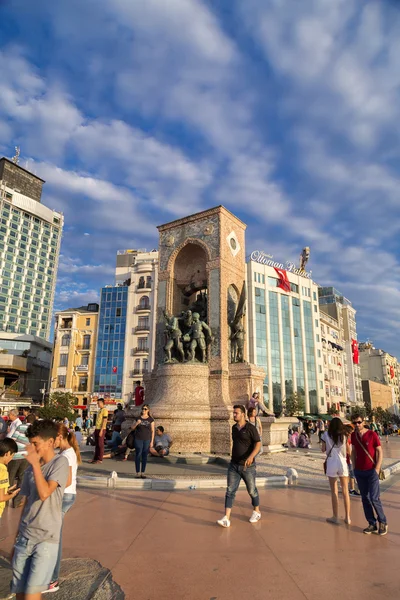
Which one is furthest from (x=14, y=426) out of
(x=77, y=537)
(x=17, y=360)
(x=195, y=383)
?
(x=17, y=360)

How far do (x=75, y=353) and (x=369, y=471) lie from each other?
5509 centimetres

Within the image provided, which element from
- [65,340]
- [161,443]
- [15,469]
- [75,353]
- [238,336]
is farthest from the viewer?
[65,340]

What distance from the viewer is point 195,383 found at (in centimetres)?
1502

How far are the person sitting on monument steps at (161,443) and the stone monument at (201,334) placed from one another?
0.95 metres

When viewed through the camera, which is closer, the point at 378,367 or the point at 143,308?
the point at 143,308

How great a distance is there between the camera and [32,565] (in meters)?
2.83

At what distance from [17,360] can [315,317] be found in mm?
53066

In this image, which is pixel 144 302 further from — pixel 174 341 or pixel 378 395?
pixel 378 395

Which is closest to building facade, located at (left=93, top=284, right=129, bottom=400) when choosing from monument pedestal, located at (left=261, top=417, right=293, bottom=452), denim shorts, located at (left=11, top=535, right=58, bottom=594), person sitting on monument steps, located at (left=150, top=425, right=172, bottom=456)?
monument pedestal, located at (left=261, top=417, right=293, bottom=452)

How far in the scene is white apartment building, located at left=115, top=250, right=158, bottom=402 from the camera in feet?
176

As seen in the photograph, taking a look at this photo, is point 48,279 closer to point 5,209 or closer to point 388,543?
point 5,209

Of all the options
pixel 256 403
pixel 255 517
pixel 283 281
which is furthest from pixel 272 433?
pixel 283 281

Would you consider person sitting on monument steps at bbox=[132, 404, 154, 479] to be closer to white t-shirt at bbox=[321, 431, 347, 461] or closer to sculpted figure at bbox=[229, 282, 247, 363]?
white t-shirt at bbox=[321, 431, 347, 461]

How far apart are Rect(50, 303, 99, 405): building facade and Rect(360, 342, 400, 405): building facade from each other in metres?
76.7
